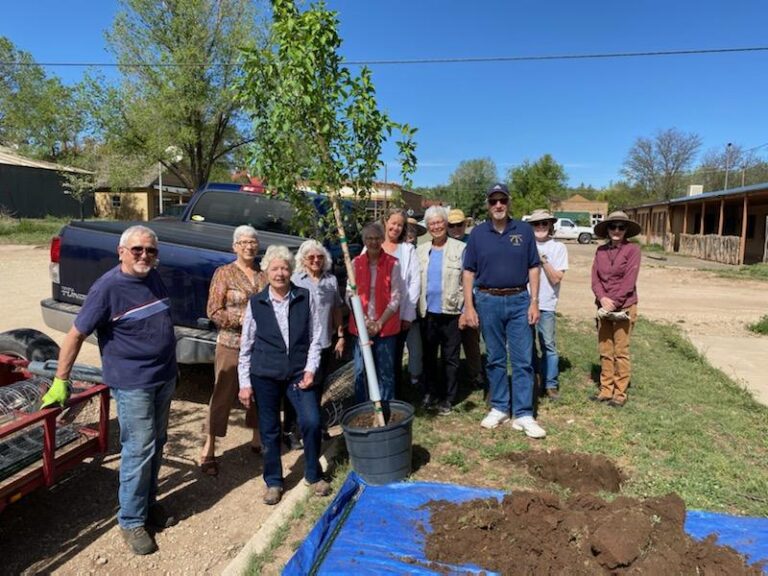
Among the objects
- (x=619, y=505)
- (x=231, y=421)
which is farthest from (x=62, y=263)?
(x=619, y=505)

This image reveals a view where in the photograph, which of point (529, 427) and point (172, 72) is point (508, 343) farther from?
point (172, 72)

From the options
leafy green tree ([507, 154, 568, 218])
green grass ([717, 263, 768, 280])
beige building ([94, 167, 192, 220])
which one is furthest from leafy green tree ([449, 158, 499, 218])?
green grass ([717, 263, 768, 280])

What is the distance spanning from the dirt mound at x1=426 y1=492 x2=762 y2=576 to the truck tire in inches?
139

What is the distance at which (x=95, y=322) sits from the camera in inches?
115

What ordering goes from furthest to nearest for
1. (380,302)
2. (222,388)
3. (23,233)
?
(23,233)
(380,302)
(222,388)

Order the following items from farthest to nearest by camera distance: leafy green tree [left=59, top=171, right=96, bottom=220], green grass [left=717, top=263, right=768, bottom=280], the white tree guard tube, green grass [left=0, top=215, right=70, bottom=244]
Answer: leafy green tree [left=59, top=171, right=96, bottom=220] → green grass [left=0, top=215, right=70, bottom=244] → green grass [left=717, top=263, right=768, bottom=280] → the white tree guard tube

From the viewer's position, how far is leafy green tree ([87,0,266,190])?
19.0m

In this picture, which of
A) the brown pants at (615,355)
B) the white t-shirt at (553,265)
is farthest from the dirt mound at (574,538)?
the white t-shirt at (553,265)

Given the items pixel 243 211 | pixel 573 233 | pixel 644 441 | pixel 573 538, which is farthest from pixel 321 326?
pixel 573 233

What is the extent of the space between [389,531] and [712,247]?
85.3 ft

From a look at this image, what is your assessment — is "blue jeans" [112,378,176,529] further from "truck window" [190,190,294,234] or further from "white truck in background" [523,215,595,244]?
"white truck in background" [523,215,595,244]

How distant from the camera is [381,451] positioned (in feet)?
11.6

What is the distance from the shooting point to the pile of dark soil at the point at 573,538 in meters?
2.48

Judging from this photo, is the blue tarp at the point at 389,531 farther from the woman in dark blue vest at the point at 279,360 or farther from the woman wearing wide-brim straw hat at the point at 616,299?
the woman wearing wide-brim straw hat at the point at 616,299
